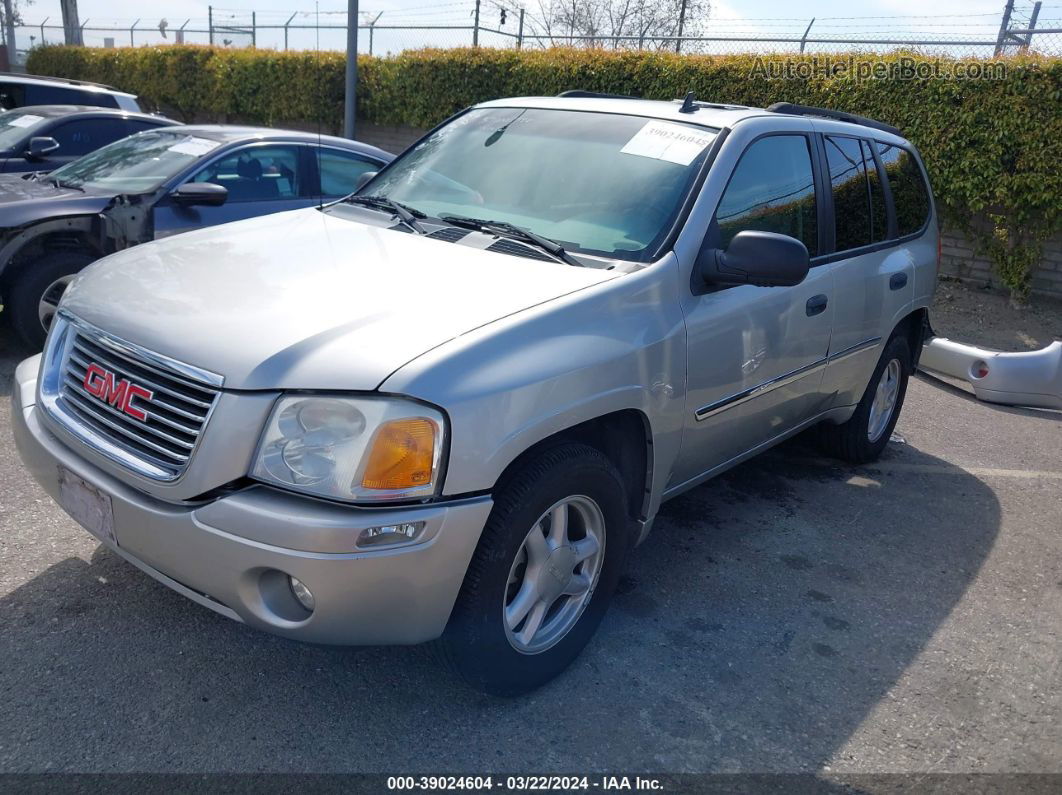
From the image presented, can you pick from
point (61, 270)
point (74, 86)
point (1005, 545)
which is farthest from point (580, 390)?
point (74, 86)

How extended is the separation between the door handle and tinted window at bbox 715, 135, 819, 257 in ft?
0.68

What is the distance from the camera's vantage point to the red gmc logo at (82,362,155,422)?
2.54 m

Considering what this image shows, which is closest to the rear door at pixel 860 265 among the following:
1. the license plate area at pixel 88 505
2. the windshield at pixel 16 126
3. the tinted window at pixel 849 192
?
the tinted window at pixel 849 192

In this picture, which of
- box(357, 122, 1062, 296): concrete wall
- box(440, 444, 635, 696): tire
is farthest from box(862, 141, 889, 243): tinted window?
box(357, 122, 1062, 296): concrete wall

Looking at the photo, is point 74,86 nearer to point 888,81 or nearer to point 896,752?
point 888,81

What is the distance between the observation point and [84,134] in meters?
8.26

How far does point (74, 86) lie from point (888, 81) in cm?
879

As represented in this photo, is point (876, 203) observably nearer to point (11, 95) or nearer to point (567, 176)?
point (567, 176)

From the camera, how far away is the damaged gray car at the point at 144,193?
5637 millimetres

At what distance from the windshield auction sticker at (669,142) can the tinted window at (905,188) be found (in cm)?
173

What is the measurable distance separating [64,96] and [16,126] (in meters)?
2.19

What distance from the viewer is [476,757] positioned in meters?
2.60

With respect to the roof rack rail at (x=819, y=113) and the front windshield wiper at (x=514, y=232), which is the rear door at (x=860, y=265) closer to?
the roof rack rail at (x=819, y=113)

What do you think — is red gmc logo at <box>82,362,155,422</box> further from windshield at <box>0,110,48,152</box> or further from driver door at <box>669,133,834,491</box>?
windshield at <box>0,110,48,152</box>
